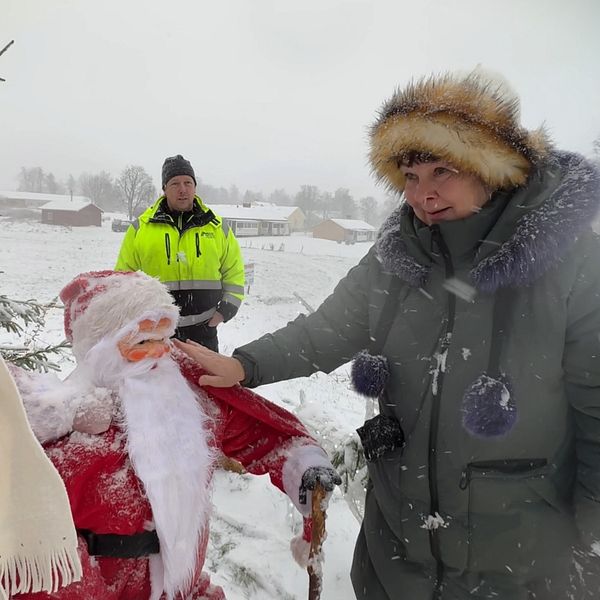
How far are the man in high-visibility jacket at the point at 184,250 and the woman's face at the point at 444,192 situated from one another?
2493mm

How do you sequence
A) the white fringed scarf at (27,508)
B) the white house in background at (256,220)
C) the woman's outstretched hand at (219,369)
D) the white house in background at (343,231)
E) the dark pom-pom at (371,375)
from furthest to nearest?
1. the white house in background at (343,231)
2. the white house in background at (256,220)
3. the woman's outstretched hand at (219,369)
4. the dark pom-pom at (371,375)
5. the white fringed scarf at (27,508)

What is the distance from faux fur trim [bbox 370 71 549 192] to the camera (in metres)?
1.29

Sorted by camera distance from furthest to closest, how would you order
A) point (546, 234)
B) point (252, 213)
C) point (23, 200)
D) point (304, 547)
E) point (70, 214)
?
point (23, 200) → point (252, 213) → point (70, 214) → point (304, 547) → point (546, 234)

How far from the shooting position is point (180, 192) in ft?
11.8

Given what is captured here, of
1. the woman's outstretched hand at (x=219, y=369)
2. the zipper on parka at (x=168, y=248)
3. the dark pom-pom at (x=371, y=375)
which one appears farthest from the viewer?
the zipper on parka at (x=168, y=248)

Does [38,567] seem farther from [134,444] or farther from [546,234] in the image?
[546,234]

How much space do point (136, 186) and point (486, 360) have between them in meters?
51.5

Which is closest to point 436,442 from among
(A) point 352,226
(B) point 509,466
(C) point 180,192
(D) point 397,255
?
(B) point 509,466

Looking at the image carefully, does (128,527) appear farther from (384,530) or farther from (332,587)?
(332,587)

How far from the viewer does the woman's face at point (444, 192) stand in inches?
53.0

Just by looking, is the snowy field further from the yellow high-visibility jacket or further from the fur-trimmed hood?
the fur-trimmed hood

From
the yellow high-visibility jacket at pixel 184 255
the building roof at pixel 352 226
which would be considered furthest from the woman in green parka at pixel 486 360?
the building roof at pixel 352 226

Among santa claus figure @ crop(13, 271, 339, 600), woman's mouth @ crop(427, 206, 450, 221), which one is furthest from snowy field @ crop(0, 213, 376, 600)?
woman's mouth @ crop(427, 206, 450, 221)

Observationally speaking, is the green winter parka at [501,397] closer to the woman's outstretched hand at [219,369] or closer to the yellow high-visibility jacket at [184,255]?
the woman's outstretched hand at [219,369]
